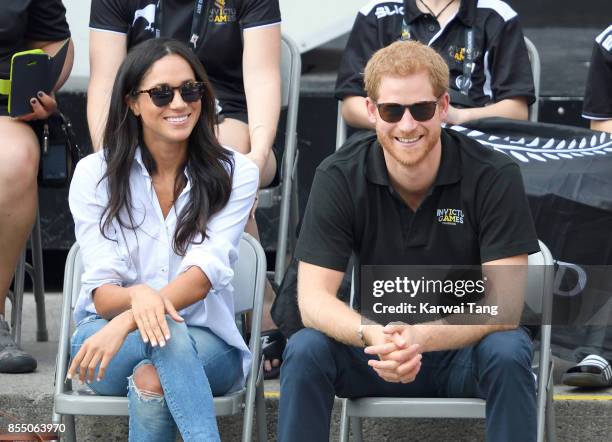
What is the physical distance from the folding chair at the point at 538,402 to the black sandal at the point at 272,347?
570 mm

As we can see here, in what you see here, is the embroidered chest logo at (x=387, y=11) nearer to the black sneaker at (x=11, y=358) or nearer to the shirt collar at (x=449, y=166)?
the shirt collar at (x=449, y=166)

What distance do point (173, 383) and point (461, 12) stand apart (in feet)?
6.35

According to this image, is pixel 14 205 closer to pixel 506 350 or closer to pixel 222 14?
pixel 222 14

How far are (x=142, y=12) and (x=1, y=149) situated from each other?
736mm

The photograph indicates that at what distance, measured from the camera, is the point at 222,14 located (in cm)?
476

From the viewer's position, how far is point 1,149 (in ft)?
14.6

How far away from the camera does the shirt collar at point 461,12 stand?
4.79 m

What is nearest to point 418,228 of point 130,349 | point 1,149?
point 130,349

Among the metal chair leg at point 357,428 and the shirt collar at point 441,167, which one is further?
the metal chair leg at point 357,428

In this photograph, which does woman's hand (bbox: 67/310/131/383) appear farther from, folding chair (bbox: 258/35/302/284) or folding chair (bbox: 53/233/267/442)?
folding chair (bbox: 258/35/302/284)


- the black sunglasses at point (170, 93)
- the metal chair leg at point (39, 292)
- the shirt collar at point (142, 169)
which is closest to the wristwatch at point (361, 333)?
the shirt collar at point (142, 169)

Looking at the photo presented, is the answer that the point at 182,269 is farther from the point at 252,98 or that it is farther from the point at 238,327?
the point at 252,98

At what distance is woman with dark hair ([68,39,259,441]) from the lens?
3611 millimetres

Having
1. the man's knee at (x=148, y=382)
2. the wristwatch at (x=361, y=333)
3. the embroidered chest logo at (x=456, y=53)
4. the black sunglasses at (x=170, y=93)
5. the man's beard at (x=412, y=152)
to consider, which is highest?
the embroidered chest logo at (x=456, y=53)
